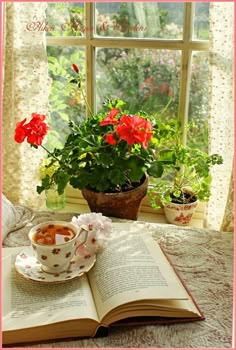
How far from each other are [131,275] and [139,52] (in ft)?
3.08

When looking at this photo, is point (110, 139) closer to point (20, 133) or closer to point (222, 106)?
point (20, 133)

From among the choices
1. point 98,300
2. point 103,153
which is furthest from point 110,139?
point 98,300

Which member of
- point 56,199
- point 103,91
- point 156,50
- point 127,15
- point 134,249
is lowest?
point 56,199

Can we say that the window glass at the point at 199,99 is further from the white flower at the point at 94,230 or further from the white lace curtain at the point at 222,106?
the white flower at the point at 94,230

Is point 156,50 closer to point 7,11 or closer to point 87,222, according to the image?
point 7,11

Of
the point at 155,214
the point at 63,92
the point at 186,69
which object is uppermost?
the point at 186,69

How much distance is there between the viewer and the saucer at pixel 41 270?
3.51ft

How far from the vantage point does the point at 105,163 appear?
53.8 inches

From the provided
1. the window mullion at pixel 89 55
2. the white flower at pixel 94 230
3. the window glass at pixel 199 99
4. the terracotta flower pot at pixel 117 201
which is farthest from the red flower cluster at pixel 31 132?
the window glass at pixel 199 99

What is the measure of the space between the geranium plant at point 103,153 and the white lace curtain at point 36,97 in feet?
0.83

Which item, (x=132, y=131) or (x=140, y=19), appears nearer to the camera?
(x=132, y=131)

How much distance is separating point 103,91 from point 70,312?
1.05 metres

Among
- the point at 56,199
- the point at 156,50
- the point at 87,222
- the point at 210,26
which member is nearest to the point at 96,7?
the point at 156,50

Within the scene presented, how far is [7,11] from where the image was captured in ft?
5.46
